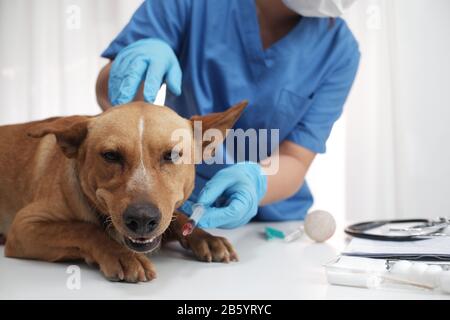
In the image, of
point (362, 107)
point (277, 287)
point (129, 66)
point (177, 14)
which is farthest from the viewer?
point (362, 107)

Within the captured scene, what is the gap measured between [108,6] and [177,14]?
3.55ft

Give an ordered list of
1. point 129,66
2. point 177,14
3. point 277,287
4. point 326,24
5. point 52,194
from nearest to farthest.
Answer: point 277,287 < point 52,194 < point 129,66 < point 177,14 < point 326,24

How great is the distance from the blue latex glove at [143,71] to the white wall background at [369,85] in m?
1.24

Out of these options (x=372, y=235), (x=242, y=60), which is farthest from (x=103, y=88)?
(x=372, y=235)

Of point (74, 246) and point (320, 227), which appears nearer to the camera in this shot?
point (74, 246)

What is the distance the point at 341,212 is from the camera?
105 inches

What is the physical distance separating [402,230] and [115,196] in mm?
754

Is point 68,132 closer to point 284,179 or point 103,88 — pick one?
point 103,88

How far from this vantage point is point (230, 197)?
3.99ft

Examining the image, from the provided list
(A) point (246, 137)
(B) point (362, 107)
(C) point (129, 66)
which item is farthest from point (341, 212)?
(C) point (129, 66)

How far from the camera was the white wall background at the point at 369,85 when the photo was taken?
8.13ft

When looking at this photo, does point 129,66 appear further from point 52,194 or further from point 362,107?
point 362,107

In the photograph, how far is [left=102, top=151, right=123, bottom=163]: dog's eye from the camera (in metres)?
1.03

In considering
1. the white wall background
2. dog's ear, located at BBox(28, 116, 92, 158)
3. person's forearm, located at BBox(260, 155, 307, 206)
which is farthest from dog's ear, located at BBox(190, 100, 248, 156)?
the white wall background
